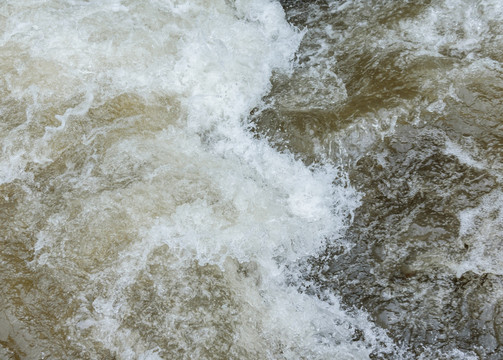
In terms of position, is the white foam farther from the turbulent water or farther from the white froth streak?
the white froth streak

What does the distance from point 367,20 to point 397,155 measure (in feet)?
5.40

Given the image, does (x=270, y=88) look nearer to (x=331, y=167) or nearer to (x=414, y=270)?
(x=331, y=167)

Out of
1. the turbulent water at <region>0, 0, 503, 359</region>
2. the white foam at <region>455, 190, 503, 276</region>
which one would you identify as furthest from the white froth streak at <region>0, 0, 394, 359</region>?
the white foam at <region>455, 190, 503, 276</region>

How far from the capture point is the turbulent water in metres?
2.77

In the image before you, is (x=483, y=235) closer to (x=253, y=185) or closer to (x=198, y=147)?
(x=253, y=185)

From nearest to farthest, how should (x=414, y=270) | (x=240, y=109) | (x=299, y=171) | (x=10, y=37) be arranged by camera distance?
(x=414, y=270)
(x=299, y=171)
(x=240, y=109)
(x=10, y=37)

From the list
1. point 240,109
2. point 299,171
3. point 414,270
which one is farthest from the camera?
point 240,109

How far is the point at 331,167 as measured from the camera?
3.37 m

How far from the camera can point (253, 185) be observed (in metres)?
3.42

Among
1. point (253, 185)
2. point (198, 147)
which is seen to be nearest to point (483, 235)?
point (253, 185)

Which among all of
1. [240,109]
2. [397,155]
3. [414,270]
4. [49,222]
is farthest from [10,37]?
[414,270]

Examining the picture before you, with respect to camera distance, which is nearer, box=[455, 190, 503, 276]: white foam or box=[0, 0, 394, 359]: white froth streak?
box=[455, 190, 503, 276]: white foam

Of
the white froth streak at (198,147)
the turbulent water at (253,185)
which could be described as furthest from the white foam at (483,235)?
the white froth streak at (198,147)

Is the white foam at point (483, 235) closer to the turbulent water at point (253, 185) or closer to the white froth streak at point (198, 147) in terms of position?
the turbulent water at point (253, 185)
